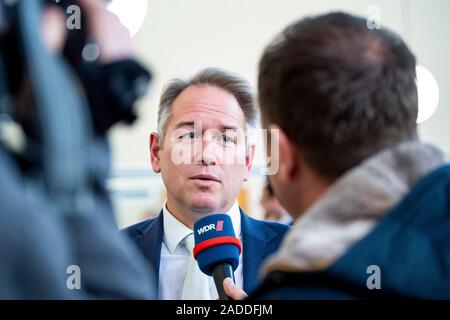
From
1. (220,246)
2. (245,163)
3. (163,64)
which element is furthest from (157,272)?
(163,64)

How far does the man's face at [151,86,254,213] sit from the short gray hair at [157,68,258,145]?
0.05ft

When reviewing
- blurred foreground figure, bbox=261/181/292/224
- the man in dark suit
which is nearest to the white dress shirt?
the man in dark suit

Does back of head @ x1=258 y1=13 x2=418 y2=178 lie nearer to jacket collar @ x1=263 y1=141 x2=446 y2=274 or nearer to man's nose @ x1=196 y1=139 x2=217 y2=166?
jacket collar @ x1=263 y1=141 x2=446 y2=274

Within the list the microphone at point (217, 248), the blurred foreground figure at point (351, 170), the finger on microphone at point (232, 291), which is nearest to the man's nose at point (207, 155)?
the microphone at point (217, 248)

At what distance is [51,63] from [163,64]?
231 centimetres

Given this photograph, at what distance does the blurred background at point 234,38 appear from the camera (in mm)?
1957

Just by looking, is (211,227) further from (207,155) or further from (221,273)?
(207,155)

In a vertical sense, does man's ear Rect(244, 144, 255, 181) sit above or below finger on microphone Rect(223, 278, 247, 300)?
above

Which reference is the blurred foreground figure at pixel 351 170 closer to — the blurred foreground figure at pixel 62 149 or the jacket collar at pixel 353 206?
the jacket collar at pixel 353 206

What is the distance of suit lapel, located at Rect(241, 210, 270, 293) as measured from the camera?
1.49m

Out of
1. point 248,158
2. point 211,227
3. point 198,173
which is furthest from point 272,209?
point 211,227

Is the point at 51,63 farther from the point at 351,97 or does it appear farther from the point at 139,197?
the point at 139,197

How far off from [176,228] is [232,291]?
0.41 metres

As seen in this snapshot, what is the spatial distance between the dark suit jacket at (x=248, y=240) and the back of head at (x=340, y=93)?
62 cm
